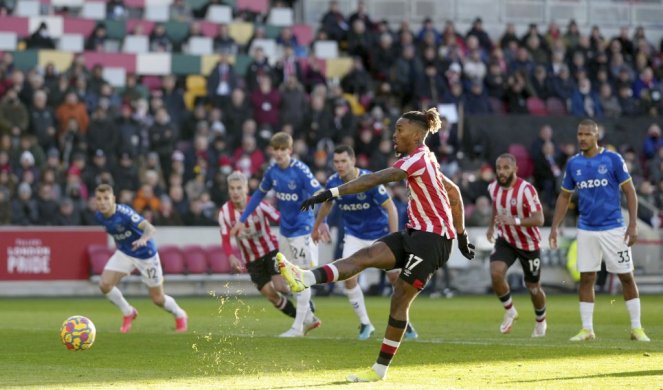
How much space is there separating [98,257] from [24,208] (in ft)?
5.93

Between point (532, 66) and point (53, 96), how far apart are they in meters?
13.1

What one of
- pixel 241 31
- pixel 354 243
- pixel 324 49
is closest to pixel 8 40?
pixel 241 31

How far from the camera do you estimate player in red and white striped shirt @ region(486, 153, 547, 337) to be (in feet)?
55.1

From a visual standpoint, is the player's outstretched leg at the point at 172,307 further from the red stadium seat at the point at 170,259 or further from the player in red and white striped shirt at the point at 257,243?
the red stadium seat at the point at 170,259

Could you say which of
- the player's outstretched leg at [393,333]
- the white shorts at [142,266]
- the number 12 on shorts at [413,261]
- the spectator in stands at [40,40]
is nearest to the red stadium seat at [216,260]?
the spectator in stands at [40,40]

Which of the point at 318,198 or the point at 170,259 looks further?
the point at 170,259

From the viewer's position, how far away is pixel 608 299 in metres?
26.4

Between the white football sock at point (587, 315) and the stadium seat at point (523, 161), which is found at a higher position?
the white football sock at point (587, 315)

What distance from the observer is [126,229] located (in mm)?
17703

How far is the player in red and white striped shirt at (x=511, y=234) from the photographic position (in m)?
16.8

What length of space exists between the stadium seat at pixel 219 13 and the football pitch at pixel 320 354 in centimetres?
1357

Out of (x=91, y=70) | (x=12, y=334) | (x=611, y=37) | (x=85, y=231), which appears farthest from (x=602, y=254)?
(x=611, y=37)

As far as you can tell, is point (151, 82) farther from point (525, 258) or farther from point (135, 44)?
point (525, 258)

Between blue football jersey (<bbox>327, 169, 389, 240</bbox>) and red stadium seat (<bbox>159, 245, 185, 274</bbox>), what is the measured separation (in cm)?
1181
